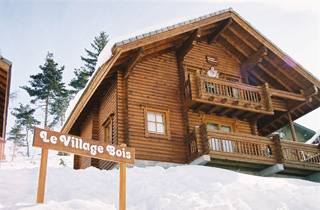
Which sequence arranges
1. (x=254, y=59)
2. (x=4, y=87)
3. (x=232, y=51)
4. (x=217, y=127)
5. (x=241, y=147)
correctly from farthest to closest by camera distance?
(x=232, y=51), (x=254, y=59), (x=217, y=127), (x=241, y=147), (x=4, y=87)

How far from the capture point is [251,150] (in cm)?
1608

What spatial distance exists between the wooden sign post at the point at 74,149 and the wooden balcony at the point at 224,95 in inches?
298

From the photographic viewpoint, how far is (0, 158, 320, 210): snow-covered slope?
910 centimetres

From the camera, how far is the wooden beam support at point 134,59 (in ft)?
51.0

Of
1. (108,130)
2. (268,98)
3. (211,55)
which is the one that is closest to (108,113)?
(108,130)

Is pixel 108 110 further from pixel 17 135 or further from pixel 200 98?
pixel 17 135

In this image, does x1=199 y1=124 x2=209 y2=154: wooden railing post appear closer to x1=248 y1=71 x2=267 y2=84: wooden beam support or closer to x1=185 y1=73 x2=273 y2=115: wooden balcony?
x1=185 y1=73 x2=273 y2=115: wooden balcony

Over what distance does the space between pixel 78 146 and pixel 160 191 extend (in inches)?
130

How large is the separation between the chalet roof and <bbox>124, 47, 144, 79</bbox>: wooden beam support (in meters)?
0.09

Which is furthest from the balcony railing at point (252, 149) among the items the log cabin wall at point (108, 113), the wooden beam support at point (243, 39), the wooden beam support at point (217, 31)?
the wooden beam support at point (217, 31)

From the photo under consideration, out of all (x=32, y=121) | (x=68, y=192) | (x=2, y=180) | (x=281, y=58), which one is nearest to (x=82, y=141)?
(x=68, y=192)

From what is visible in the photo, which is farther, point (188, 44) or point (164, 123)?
point (188, 44)

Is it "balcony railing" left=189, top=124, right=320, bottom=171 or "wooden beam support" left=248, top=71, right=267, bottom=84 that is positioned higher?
"wooden beam support" left=248, top=71, right=267, bottom=84

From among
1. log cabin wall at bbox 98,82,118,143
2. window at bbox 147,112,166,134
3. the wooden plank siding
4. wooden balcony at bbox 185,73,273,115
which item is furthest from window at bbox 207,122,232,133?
log cabin wall at bbox 98,82,118,143
